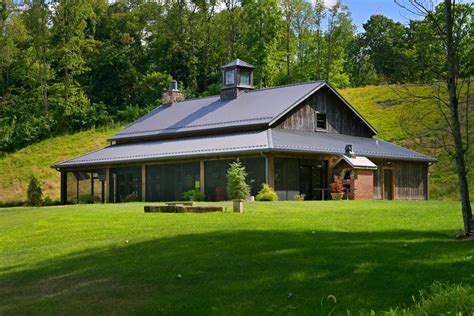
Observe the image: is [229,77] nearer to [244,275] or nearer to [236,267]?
[236,267]

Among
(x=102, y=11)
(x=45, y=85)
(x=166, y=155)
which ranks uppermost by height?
(x=102, y=11)

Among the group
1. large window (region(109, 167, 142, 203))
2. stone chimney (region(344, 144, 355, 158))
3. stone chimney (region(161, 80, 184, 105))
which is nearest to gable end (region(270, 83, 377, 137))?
stone chimney (region(344, 144, 355, 158))

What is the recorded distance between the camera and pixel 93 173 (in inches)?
1585

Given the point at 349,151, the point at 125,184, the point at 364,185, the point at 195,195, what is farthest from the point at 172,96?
the point at 364,185

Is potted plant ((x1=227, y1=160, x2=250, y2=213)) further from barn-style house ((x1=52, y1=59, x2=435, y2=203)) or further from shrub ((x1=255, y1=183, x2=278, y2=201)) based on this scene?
barn-style house ((x1=52, y1=59, x2=435, y2=203))

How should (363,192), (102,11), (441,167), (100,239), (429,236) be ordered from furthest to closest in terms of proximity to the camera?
(102,11) → (441,167) → (363,192) → (100,239) → (429,236)

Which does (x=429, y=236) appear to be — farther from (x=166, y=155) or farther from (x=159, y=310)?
(x=166, y=155)

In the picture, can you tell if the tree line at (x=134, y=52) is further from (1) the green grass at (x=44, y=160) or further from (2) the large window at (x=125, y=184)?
(2) the large window at (x=125, y=184)

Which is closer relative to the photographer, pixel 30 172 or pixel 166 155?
pixel 166 155

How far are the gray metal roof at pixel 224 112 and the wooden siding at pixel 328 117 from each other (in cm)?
63

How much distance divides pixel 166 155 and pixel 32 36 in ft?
99.1

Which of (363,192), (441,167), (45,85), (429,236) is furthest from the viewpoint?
(45,85)

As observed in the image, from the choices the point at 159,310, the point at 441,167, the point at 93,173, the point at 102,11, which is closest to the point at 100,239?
the point at 159,310

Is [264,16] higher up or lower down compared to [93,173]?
higher up
